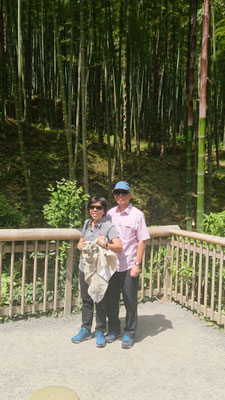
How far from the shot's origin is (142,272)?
3.64 meters

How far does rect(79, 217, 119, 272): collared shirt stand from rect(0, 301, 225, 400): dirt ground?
27.2 inches

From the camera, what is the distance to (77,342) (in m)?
2.73

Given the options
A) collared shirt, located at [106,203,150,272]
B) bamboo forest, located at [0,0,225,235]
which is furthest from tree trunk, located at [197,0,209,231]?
bamboo forest, located at [0,0,225,235]

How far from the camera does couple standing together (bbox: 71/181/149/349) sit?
2.68 meters

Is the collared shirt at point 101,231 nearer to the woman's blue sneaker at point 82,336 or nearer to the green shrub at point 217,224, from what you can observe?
the woman's blue sneaker at point 82,336

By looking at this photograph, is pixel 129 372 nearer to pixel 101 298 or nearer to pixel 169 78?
pixel 101 298

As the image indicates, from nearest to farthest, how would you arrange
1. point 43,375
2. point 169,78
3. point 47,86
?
point 43,375
point 47,86
point 169,78

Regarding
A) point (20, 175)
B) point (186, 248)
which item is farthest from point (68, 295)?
point (20, 175)

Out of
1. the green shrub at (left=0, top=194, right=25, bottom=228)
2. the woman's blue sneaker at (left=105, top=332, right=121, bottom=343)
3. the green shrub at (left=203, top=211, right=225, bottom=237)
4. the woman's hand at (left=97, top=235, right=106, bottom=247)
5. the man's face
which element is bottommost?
the woman's blue sneaker at (left=105, top=332, right=121, bottom=343)

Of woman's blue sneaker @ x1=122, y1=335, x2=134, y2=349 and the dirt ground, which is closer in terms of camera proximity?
the dirt ground

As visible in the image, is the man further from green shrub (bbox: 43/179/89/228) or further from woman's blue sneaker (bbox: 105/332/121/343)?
green shrub (bbox: 43/179/89/228)

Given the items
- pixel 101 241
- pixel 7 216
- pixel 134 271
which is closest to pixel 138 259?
pixel 134 271

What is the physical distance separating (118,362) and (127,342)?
26 cm

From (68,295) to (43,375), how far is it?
3.61ft
